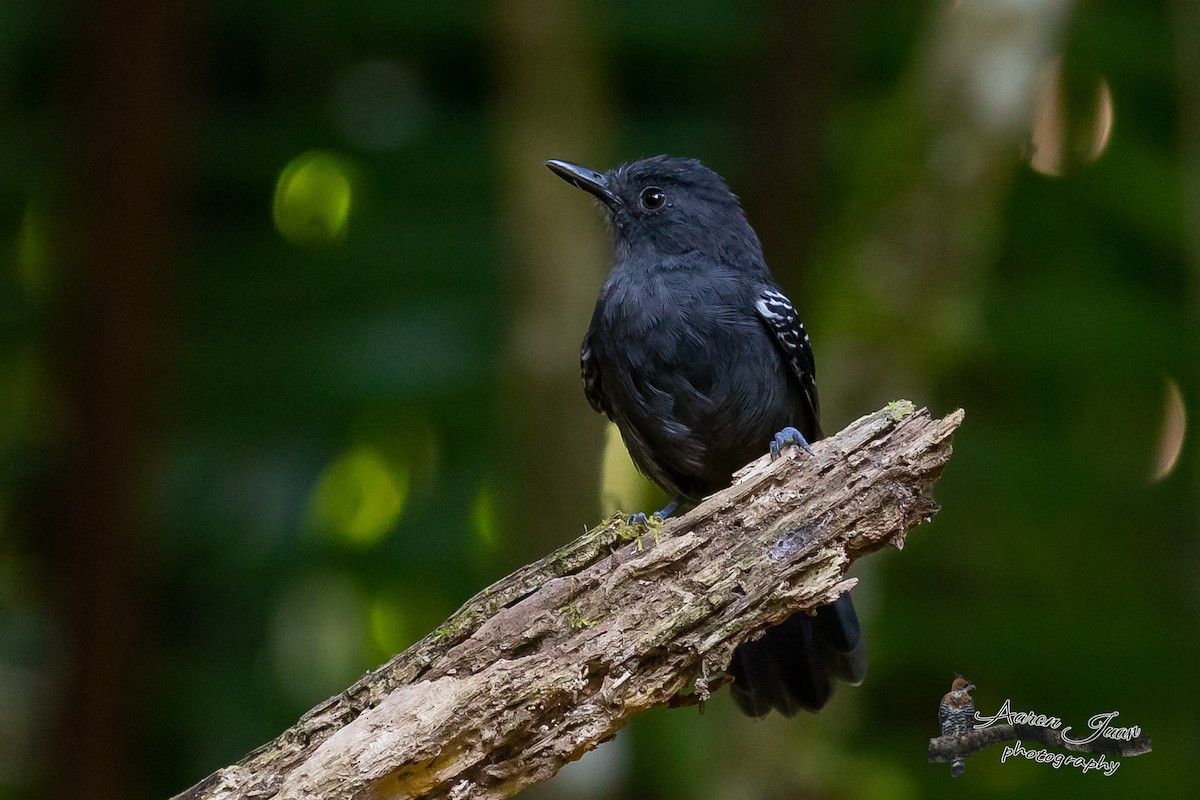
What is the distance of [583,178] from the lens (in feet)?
17.7

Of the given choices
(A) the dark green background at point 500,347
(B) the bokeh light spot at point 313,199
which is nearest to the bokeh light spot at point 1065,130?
(A) the dark green background at point 500,347

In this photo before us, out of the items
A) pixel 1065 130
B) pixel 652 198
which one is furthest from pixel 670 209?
pixel 1065 130

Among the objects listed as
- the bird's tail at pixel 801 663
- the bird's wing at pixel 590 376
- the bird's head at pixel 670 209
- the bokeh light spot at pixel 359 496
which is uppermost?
the bird's head at pixel 670 209

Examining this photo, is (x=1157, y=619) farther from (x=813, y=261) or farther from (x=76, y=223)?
(x=76, y=223)

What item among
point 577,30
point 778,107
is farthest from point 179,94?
point 778,107

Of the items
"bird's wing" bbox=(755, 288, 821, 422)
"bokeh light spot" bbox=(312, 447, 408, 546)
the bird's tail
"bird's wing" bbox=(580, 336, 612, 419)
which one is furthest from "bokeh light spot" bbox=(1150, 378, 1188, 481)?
"bokeh light spot" bbox=(312, 447, 408, 546)

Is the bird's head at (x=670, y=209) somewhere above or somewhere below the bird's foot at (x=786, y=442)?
above

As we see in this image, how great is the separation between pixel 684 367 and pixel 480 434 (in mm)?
2163

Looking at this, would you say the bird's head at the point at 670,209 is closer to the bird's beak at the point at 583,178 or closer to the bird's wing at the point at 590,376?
the bird's beak at the point at 583,178

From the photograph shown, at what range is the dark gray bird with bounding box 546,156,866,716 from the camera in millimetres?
4855

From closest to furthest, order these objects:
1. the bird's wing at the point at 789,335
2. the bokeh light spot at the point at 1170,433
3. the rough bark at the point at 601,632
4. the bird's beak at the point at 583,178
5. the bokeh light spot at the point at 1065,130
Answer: the rough bark at the point at 601,632
the bird's wing at the point at 789,335
the bird's beak at the point at 583,178
the bokeh light spot at the point at 1065,130
the bokeh light spot at the point at 1170,433

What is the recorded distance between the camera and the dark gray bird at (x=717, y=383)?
4855mm

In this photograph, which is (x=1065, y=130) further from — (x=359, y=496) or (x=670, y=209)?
(x=359, y=496)

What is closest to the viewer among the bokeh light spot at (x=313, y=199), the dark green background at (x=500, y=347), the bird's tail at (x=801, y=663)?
the bird's tail at (x=801, y=663)
